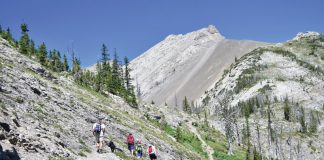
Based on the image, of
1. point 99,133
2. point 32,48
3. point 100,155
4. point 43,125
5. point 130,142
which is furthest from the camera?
point 32,48

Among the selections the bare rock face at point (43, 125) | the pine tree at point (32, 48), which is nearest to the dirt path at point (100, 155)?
the bare rock face at point (43, 125)

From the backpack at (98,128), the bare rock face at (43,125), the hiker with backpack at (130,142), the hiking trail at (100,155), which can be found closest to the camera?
the bare rock face at (43,125)

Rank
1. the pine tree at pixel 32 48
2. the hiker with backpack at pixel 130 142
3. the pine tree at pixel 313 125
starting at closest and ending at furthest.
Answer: the hiker with backpack at pixel 130 142, the pine tree at pixel 32 48, the pine tree at pixel 313 125

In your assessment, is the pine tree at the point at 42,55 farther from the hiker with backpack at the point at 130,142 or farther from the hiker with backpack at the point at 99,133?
the hiker with backpack at the point at 99,133

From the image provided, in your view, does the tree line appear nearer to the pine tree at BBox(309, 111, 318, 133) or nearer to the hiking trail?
the hiking trail

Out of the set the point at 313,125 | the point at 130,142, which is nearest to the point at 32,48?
the point at 130,142

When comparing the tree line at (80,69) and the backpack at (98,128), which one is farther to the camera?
the tree line at (80,69)

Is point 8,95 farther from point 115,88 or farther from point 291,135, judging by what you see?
point 291,135

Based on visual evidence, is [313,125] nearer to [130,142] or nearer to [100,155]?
[130,142]

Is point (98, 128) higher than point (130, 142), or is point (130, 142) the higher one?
point (98, 128)

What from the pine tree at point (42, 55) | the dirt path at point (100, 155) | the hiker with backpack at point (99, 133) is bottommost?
the dirt path at point (100, 155)

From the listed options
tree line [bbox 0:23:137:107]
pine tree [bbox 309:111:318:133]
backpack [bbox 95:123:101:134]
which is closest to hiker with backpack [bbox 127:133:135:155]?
backpack [bbox 95:123:101:134]

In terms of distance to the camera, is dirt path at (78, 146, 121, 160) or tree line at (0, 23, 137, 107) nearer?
dirt path at (78, 146, 121, 160)

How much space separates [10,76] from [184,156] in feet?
87.5
